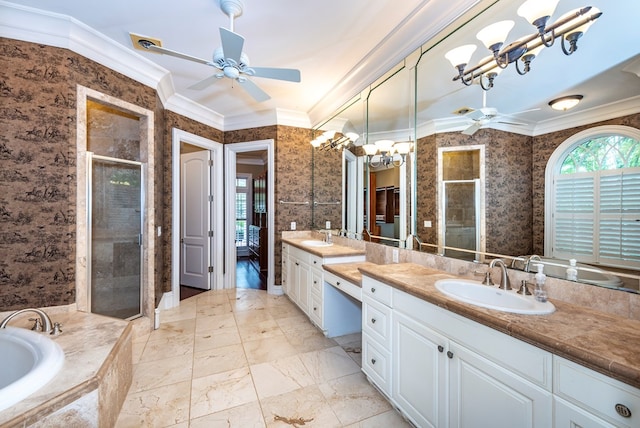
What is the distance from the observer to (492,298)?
5.05ft

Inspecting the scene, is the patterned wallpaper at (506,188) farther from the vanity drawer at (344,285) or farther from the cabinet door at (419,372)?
the vanity drawer at (344,285)

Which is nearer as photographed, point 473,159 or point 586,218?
point 586,218

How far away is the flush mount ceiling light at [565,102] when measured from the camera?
1330 millimetres

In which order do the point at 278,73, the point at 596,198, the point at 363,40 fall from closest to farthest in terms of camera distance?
the point at 596,198
the point at 278,73
the point at 363,40

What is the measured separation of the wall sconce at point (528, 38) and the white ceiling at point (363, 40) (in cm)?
4

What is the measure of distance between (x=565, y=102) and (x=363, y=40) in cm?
162

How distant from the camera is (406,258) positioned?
2.40 metres

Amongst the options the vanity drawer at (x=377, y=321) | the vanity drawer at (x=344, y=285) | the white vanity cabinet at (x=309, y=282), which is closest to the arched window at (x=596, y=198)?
the vanity drawer at (x=377, y=321)

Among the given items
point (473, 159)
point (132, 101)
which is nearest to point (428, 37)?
point (473, 159)

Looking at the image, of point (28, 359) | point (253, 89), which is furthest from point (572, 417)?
point (253, 89)

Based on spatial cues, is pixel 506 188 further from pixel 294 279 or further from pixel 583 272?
pixel 294 279

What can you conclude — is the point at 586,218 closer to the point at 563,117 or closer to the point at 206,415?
the point at 563,117

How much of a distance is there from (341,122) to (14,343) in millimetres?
3600

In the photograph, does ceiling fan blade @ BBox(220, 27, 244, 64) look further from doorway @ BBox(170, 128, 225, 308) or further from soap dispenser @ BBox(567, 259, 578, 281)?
doorway @ BBox(170, 128, 225, 308)
